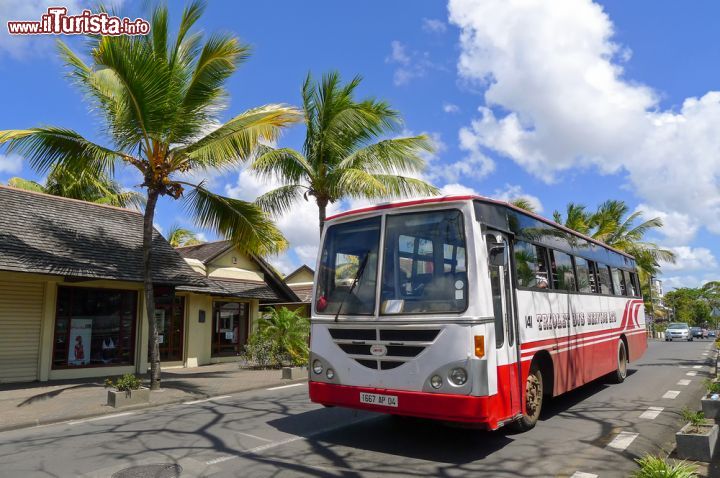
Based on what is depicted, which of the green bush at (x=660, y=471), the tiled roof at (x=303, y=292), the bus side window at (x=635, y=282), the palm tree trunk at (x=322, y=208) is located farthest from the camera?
the tiled roof at (x=303, y=292)

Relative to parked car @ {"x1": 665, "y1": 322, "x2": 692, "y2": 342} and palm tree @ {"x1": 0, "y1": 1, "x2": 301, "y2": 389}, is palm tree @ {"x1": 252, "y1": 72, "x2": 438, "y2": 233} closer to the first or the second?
palm tree @ {"x1": 0, "y1": 1, "x2": 301, "y2": 389}

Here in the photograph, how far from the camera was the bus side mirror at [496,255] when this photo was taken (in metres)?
6.11

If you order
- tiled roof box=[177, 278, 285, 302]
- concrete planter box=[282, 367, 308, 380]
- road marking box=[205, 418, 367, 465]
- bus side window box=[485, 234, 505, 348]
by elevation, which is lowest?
road marking box=[205, 418, 367, 465]

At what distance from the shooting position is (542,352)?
742cm

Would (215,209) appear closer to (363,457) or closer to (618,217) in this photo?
(363,457)

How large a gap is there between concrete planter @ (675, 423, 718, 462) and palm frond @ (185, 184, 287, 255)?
35.1 feet

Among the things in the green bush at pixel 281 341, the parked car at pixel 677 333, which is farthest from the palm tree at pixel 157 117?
the parked car at pixel 677 333

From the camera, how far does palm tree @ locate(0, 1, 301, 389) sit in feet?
35.9

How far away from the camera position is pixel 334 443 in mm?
6746

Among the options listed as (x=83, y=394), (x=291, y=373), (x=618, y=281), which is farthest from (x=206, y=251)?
(x=618, y=281)

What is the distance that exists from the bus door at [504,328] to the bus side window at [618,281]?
21.9 ft

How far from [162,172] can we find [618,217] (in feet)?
97.7

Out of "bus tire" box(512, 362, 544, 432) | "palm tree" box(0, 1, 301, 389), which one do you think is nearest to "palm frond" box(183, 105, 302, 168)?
"palm tree" box(0, 1, 301, 389)

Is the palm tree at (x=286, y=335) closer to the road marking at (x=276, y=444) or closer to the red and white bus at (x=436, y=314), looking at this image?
the road marking at (x=276, y=444)
